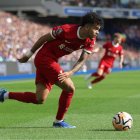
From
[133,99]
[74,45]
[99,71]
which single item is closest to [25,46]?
[99,71]

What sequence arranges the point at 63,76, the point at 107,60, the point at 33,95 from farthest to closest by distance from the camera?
the point at 107,60, the point at 33,95, the point at 63,76

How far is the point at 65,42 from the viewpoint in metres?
10.3

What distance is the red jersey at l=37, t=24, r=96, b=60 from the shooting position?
10227mm

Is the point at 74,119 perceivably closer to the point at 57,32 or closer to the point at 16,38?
the point at 57,32

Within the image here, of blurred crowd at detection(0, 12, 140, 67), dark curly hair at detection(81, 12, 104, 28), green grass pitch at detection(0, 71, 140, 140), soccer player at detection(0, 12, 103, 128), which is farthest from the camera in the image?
blurred crowd at detection(0, 12, 140, 67)

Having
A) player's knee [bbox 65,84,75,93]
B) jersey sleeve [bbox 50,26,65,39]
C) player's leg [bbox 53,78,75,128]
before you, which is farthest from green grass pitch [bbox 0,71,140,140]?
jersey sleeve [bbox 50,26,65,39]

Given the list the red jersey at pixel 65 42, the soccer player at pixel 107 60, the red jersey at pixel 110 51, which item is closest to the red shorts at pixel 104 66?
the soccer player at pixel 107 60

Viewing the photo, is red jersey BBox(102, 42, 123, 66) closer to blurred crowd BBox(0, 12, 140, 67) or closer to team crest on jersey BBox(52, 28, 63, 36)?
blurred crowd BBox(0, 12, 140, 67)

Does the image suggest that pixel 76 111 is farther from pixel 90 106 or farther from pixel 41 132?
pixel 41 132

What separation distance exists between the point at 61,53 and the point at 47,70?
0.43m

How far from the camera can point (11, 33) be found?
43188 millimetres

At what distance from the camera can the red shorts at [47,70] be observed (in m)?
10.4

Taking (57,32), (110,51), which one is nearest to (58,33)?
(57,32)

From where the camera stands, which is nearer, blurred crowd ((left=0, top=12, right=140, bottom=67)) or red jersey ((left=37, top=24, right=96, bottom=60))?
red jersey ((left=37, top=24, right=96, bottom=60))
